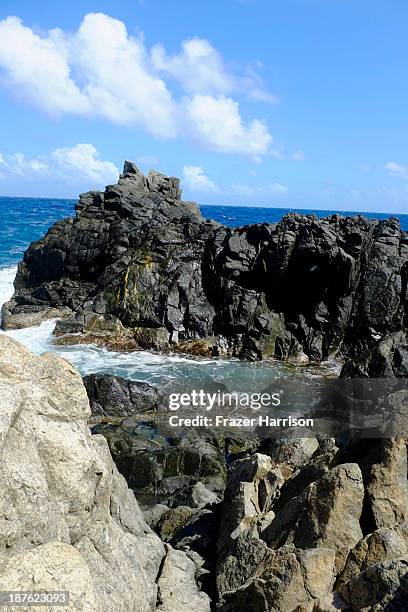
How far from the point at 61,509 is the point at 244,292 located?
34.3 m

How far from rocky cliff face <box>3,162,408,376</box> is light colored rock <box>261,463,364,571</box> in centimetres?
2659

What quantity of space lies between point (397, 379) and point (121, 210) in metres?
35.3

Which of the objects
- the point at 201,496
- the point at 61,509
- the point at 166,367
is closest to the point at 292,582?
the point at 61,509

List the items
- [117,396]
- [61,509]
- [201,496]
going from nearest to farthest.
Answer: [61,509] < [201,496] < [117,396]

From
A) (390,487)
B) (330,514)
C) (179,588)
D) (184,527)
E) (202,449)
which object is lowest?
(202,449)

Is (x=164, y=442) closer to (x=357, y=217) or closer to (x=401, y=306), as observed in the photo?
(x=401, y=306)

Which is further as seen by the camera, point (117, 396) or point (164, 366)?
point (164, 366)

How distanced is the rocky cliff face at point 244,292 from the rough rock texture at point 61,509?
93.0 ft

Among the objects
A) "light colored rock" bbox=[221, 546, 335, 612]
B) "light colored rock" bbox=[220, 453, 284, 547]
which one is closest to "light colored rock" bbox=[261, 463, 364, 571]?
"light colored rock" bbox=[221, 546, 335, 612]

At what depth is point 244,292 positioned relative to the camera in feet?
140

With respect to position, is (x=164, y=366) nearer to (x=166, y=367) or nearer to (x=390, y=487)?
(x=166, y=367)

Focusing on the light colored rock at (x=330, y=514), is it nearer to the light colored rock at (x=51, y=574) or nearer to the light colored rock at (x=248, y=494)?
the light colored rock at (x=248, y=494)

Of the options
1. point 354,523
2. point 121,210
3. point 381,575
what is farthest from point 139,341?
point 381,575

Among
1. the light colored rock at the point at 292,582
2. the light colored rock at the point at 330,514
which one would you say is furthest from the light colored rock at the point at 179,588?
the light colored rock at the point at 330,514
